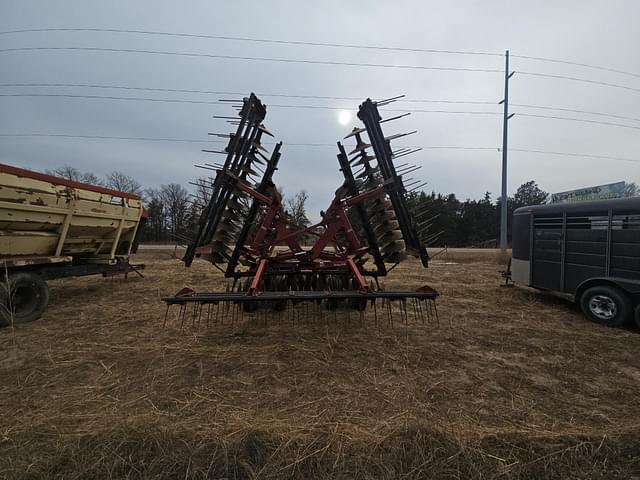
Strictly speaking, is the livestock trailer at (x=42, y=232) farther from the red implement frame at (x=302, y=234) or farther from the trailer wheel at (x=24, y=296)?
the red implement frame at (x=302, y=234)

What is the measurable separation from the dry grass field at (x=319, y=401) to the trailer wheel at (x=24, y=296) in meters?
0.23

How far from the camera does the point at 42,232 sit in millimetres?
4984

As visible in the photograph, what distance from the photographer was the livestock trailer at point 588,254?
15.3 ft

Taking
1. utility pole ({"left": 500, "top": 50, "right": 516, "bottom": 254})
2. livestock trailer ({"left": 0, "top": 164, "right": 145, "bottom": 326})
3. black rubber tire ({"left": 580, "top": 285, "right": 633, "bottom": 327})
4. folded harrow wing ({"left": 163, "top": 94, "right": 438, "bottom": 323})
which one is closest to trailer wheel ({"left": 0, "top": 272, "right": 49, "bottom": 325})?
livestock trailer ({"left": 0, "top": 164, "right": 145, "bottom": 326})

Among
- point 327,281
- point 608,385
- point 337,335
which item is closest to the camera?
point 608,385

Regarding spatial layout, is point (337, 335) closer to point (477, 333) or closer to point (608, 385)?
point (477, 333)

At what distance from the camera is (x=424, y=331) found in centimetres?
424

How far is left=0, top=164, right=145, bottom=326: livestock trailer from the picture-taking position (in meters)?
4.40

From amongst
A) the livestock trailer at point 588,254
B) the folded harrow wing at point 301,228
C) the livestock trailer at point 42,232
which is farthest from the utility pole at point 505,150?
the livestock trailer at point 42,232

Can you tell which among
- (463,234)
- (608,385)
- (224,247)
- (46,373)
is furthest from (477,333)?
(463,234)

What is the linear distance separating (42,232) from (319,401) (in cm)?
553

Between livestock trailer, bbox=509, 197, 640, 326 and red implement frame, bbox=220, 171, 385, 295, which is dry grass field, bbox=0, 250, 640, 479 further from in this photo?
red implement frame, bbox=220, 171, 385, 295

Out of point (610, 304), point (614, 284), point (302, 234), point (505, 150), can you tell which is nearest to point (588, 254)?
point (614, 284)

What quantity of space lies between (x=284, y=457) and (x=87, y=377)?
228 centimetres
